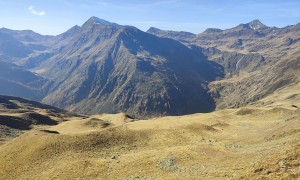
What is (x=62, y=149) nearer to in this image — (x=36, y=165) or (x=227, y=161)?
(x=36, y=165)

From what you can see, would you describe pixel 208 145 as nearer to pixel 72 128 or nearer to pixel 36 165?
pixel 36 165

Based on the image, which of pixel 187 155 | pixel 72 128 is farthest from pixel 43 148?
pixel 72 128

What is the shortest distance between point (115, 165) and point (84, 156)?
25.7 ft

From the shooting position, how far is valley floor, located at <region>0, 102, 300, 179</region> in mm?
45219

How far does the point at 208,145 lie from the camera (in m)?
60.9

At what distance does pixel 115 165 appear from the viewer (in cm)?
5428

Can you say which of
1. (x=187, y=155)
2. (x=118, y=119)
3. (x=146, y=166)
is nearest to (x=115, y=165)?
(x=146, y=166)

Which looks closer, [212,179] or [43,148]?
[212,179]

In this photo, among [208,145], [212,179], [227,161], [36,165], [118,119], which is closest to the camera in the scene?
[212,179]

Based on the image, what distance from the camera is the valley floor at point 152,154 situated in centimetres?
4522

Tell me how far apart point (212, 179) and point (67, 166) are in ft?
80.7

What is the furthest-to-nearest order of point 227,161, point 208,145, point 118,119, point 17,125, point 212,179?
point 118,119
point 17,125
point 208,145
point 227,161
point 212,179

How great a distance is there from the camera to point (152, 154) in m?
57.6

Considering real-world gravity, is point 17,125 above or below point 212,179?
below
